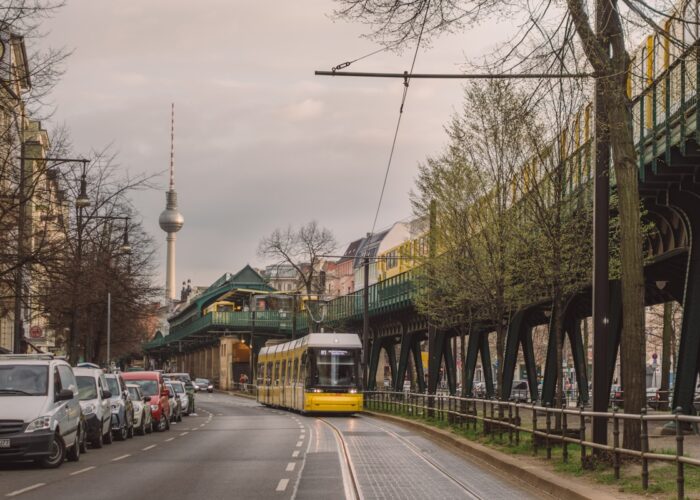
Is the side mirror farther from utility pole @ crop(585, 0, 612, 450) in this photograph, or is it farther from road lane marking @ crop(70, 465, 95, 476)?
utility pole @ crop(585, 0, 612, 450)

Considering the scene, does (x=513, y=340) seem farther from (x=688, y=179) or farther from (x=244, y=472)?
(x=244, y=472)

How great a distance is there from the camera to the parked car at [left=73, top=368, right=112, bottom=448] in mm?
27578

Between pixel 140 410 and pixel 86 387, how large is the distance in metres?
7.57

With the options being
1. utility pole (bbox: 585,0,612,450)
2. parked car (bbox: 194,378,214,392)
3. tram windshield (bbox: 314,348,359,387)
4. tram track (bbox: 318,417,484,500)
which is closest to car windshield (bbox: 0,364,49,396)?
tram track (bbox: 318,417,484,500)

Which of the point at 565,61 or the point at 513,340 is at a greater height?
the point at 565,61

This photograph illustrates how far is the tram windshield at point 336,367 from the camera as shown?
162 feet

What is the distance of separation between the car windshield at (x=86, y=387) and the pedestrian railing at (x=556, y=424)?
8.66 metres

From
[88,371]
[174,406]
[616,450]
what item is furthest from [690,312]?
[174,406]

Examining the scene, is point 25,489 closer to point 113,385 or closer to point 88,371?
point 88,371

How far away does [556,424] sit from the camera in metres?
22.2

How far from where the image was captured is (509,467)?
1956 cm

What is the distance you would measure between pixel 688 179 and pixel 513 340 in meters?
23.2

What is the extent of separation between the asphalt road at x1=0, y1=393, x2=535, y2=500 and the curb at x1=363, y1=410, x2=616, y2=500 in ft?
0.94

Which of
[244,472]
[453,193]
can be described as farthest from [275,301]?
[244,472]
